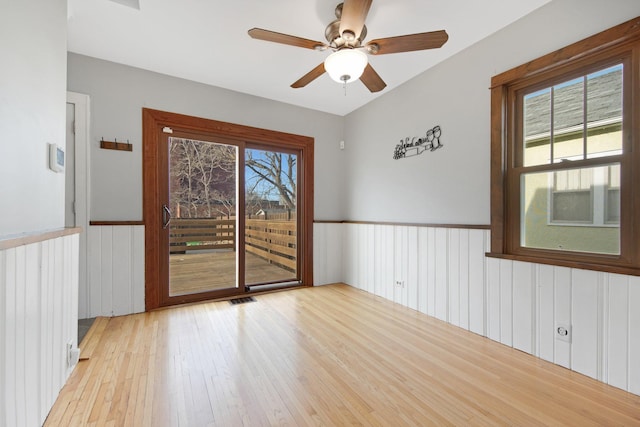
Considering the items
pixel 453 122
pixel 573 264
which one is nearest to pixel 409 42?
pixel 453 122

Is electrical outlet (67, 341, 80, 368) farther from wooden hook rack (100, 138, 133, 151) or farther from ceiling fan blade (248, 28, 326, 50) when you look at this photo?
ceiling fan blade (248, 28, 326, 50)

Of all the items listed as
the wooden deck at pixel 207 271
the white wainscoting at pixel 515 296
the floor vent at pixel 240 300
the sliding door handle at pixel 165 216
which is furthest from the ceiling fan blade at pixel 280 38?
the floor vent at pixel 240 300

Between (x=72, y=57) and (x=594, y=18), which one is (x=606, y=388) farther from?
(x=72, y=57)

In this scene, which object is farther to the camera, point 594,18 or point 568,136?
point 568,136

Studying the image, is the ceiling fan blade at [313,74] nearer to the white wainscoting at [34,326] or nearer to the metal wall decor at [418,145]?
the metal wall decor at [418,145]

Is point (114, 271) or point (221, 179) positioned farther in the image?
point (221, 179)

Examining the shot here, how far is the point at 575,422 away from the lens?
1341 mm

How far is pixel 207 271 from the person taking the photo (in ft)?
10.9

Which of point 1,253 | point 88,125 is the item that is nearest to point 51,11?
point 88,125

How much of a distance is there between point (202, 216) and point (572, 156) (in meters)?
3.53

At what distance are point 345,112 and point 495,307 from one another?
3.15 meters

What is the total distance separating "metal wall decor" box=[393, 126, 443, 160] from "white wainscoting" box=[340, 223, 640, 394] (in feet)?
2.82

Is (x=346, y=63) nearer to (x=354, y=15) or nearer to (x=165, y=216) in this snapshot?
(x=354, y=15)

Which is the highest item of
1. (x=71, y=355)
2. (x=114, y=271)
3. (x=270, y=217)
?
(x=270, y=217)
